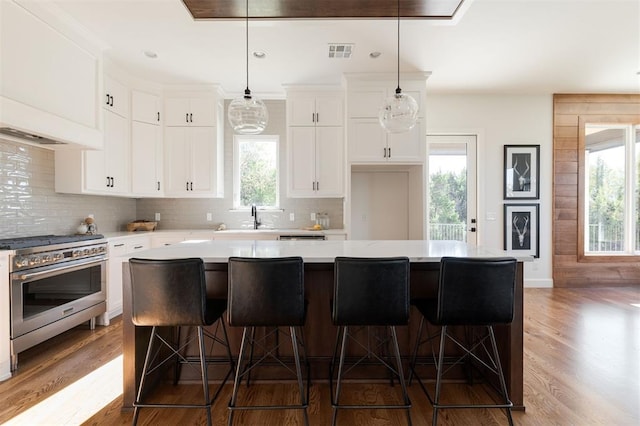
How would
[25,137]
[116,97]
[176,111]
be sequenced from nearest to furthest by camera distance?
1. [25,137]
2. [116,97]
3. [176,111]

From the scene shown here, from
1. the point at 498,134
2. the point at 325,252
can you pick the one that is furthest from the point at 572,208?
the point at 325,252

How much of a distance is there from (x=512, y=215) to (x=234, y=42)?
449 cm

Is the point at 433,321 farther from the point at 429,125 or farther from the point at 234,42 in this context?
the point at 429,125

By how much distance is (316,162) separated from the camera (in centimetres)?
448

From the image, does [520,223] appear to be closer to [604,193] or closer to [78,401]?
[604,193]

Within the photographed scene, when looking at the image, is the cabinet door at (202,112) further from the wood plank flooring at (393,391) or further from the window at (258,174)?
the wood plank flooring at (393,391)

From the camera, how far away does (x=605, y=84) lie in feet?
14.9

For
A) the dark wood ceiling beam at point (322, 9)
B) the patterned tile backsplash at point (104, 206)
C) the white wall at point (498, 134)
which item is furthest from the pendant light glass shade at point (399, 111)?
the white wall at point (498, 134)

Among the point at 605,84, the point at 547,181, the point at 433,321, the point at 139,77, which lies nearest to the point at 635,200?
the point at 547,181

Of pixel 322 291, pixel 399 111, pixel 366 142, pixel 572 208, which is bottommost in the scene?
pixel 322 291

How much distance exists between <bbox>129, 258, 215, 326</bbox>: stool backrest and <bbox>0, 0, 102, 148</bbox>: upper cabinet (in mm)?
1828

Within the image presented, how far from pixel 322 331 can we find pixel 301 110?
319 cm

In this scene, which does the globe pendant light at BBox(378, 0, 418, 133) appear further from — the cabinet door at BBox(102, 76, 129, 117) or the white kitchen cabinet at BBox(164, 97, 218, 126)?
the cabinet door at BBox(102, 76, 129, 117)

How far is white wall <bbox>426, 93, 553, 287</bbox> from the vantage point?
4.83 metres
